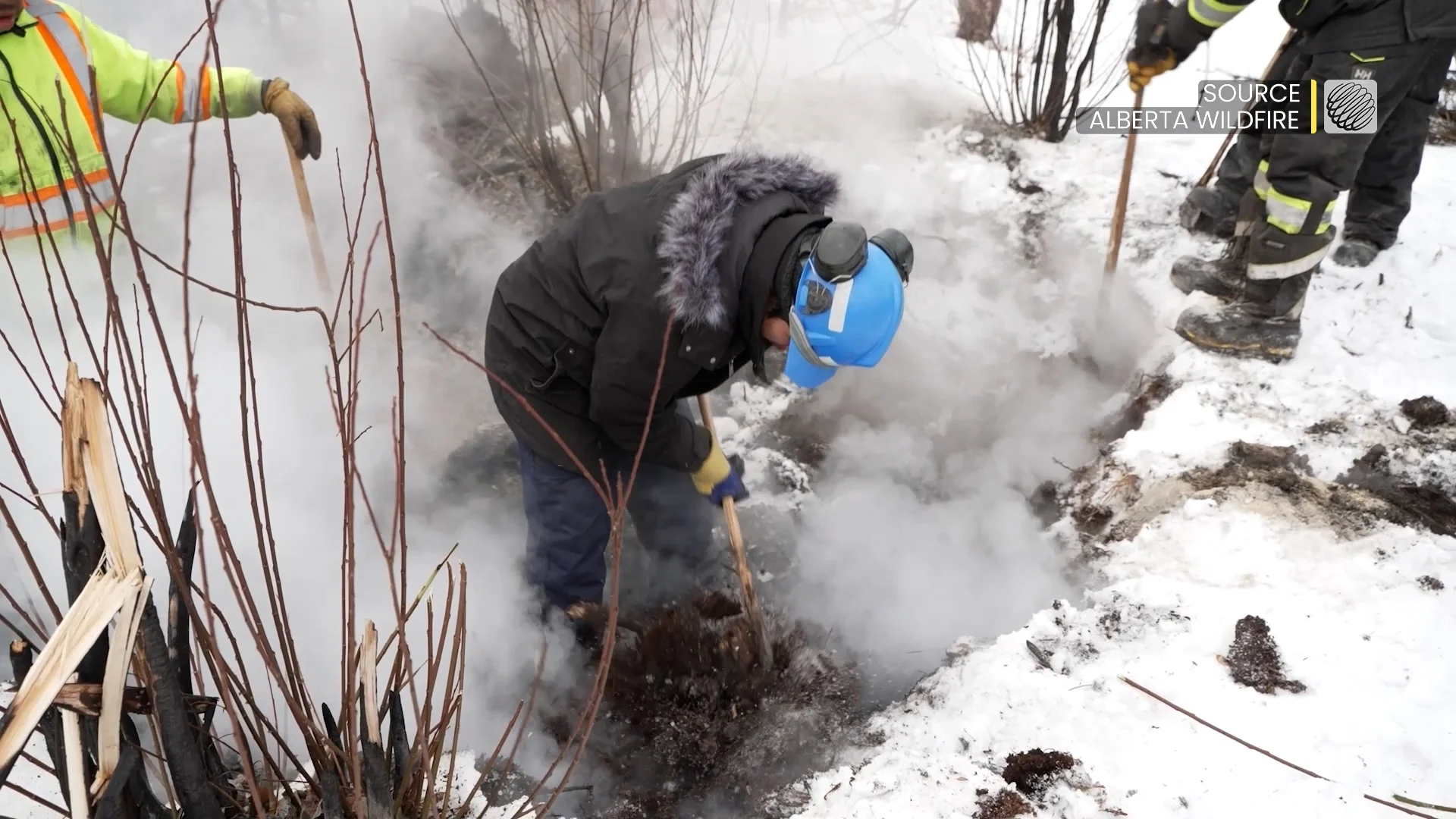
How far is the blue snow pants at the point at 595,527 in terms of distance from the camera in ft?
9.38

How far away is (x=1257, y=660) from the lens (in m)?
2.37

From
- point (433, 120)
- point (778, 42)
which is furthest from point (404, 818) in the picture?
point (778, 42)

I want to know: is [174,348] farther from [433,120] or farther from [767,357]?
[767,357]

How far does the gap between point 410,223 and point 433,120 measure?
853mm

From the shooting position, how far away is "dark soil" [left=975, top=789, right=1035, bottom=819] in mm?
2109

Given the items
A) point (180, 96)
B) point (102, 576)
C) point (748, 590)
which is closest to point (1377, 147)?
point (748, 590)

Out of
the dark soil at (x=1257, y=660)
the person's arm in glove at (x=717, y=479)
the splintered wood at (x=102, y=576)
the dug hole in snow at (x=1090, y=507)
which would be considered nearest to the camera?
the splintered wood at (x=102, y=576)

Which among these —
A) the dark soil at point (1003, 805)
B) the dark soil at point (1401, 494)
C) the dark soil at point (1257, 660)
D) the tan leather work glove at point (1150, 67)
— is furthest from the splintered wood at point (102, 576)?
the tan leather work glove at point (1150, 67)

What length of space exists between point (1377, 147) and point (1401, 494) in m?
1.77

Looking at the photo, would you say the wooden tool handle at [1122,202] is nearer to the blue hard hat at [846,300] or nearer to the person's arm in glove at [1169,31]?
the person's arm in glove at [1169,31]

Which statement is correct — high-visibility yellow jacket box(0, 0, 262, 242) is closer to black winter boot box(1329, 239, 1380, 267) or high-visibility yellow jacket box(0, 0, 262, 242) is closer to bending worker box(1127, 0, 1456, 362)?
bending worker box(1127, 0, 1456, 362)

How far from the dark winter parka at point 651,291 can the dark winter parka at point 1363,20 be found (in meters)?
2.24

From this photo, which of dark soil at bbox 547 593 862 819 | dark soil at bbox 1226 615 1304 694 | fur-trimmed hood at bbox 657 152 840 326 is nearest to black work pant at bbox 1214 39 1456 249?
dark soil at bbox 1226 615 1304 694

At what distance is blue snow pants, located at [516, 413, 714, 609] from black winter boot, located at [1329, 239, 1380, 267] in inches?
123
